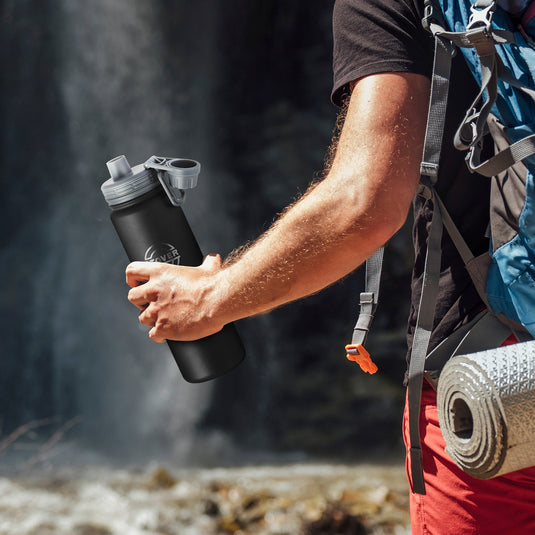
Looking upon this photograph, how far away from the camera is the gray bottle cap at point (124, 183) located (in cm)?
117

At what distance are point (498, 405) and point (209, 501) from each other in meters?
3.27

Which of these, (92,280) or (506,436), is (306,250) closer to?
(506,436)

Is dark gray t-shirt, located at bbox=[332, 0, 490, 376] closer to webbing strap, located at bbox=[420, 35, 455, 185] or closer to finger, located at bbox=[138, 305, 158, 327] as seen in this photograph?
webbing strap, located at bbox=[420, 35, 455, 185]

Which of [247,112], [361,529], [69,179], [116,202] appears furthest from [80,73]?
[116,202]

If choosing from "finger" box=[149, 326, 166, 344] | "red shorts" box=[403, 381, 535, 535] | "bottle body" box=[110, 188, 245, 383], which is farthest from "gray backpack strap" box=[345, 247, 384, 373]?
"finger" box=[149, 326, 166, 344]

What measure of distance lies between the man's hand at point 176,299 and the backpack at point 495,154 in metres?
0.34

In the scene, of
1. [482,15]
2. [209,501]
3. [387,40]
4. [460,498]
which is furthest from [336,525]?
[482,15]

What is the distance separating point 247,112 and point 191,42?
821mm

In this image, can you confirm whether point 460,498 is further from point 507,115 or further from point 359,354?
point 507,115

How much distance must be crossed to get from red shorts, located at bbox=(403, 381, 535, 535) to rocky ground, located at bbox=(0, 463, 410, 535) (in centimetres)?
243

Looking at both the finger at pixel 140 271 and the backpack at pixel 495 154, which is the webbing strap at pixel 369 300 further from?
the finger at pixel 140 271

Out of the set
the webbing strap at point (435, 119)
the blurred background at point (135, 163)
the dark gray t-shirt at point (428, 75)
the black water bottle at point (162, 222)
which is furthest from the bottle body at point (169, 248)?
the blurred background at point (135, 163)

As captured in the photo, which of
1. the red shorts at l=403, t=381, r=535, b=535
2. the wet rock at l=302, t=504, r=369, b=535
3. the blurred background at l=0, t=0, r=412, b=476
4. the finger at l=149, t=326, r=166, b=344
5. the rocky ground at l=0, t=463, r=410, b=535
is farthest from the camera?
the blurred background at l=0, t=0, r=412, b=476

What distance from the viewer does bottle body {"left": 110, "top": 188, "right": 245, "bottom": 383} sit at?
117 centimetres
